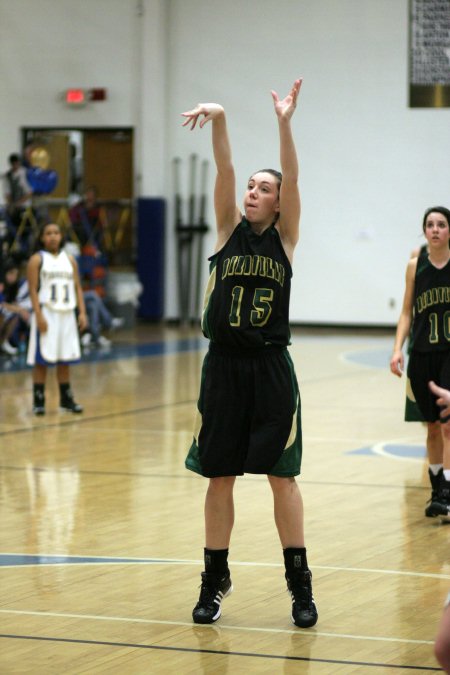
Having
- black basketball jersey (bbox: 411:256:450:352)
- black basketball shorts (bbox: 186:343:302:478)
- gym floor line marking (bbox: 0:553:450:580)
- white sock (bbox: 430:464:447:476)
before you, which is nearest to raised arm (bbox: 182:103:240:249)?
black basketball shorts (bbox: 186:343:302:478)

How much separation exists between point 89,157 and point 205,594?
61.9ft

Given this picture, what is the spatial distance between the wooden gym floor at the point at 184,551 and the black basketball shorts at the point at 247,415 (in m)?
0.66

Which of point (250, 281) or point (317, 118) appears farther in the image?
point (317, 118)

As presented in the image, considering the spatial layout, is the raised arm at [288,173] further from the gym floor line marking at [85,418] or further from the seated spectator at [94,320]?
the seated spectator at [94,320]

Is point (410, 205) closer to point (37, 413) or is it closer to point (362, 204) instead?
point (362, 204)

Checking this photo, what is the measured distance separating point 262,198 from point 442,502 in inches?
108

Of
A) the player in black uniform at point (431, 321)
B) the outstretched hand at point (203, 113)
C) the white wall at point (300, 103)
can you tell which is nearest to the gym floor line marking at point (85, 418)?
the player in black uniform at point (431, 321)

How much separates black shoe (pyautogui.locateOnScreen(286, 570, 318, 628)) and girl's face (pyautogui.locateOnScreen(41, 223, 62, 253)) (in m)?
6.81

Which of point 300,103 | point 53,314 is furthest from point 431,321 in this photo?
point 300,103

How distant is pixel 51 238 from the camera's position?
448 inches

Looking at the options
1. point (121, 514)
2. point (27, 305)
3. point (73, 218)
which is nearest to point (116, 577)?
point (121, 514)

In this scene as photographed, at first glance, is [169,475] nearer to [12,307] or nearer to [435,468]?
[435,468]

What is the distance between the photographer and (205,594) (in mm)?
5094

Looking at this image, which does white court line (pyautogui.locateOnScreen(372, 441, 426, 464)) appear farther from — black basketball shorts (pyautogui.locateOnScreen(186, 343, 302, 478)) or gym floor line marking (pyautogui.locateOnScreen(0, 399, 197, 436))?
black basketball shorts (pyautogui.locateOnScreen(186, 343, 302, 478))
